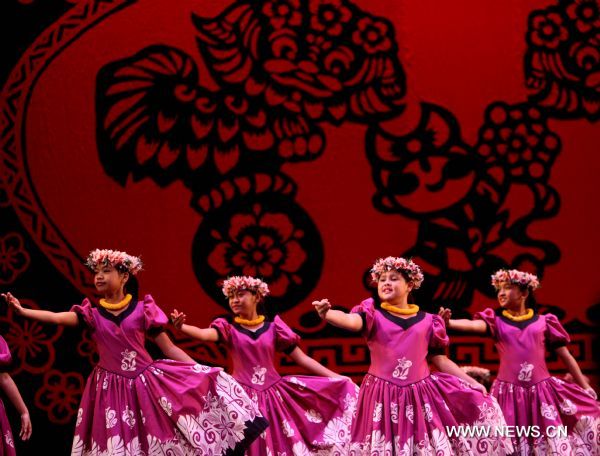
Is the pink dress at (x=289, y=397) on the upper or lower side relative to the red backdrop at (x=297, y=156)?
lower

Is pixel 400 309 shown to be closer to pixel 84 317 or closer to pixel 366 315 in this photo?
pixel 366 315

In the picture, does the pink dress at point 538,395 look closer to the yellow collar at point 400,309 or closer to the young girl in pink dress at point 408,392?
the young girl in pink dress at point 408,392

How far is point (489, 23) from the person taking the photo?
714 centimetres

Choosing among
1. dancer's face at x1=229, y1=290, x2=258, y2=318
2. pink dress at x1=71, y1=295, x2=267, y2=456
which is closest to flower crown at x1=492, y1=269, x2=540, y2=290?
dancer's face at x1=229, y1=290, x2=258, y2=318

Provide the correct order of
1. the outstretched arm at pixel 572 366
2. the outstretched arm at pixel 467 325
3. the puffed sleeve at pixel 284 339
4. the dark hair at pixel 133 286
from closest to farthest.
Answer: the outstretched arm at pixel 467 325 < the puffed sleeve at pixel 284 339 < the outstretched arm at pixel 572 366 < the dark hair at pixel 133 286

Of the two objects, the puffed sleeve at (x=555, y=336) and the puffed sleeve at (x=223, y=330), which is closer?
the puffed sleeve at (x=223, y=330)

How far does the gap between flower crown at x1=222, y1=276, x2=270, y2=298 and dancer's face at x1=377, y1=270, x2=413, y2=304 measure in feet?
2.75

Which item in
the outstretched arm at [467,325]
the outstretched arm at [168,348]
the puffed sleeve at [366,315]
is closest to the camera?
the puffed sleeve at [366,315]

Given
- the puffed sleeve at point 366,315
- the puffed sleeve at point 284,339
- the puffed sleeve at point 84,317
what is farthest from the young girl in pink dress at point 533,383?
the puffed sleeve at point 84,317

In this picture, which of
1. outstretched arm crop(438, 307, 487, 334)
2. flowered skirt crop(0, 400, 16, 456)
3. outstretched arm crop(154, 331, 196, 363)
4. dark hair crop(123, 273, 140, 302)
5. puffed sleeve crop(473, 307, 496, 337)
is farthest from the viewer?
dark hair crop(123, 273, 140, 302)

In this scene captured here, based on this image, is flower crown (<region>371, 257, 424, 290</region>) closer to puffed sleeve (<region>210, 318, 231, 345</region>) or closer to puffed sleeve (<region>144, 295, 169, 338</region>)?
puffed sleeve (<region>210, 318, 231, 345</region>)

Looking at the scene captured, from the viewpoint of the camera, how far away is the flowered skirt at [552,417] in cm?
570

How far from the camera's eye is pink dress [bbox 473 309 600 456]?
5730 millimetres

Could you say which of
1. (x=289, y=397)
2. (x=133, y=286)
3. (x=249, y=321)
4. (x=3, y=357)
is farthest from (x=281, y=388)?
(x=3, y=357)
